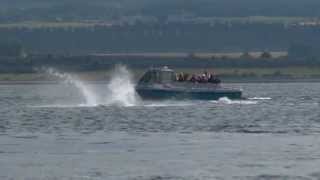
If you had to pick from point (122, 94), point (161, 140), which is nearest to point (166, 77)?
point (122, 94)

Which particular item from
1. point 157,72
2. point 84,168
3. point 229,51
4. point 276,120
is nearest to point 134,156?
point 84,168

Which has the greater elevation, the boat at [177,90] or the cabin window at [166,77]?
the cabin window at [166,77]

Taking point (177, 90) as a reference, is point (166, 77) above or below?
above

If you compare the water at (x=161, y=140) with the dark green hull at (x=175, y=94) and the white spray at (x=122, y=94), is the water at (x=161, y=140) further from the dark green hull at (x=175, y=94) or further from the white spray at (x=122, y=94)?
the dark green hull at (x=175, y=94)

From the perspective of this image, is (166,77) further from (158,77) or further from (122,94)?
(122,94)

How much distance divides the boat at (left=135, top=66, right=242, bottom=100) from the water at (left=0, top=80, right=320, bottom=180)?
1.77ft

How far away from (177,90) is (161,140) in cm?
3275

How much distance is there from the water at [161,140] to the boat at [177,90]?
0.54 meters

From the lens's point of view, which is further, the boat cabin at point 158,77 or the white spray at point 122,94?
the white spray at point 122,94

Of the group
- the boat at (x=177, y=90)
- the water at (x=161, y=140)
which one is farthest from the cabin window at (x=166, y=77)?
the water at (x=161, y=140)

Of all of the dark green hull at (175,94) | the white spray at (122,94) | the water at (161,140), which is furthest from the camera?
the white spray at (122,94)

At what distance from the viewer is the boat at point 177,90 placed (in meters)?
103

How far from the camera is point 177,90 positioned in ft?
338

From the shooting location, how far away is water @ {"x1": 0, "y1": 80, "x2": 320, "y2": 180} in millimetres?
58562
